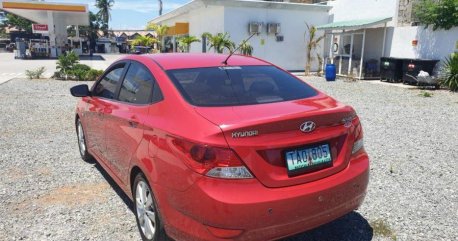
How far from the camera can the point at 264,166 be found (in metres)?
2.42

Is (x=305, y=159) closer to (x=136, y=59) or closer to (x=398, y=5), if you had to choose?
(x=136, y=59)

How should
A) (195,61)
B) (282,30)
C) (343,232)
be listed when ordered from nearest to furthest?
(343,232), (195,61), (282,30)

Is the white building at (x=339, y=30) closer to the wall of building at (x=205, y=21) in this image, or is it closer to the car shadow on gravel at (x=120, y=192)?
the wall of building at (x=205, y=21)

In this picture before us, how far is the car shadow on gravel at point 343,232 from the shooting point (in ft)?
10.7

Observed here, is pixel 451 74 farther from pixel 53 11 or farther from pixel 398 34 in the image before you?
pixel 53 11

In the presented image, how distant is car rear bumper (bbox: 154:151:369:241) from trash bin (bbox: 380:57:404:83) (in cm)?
1515

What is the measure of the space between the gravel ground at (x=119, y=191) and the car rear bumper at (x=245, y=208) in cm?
78

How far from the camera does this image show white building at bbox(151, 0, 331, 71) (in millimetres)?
20547

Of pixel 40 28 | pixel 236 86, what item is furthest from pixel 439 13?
pixel 40 28

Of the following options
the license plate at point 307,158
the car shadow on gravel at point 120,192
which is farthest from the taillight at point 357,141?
the car shadow on gravel at point 120,192

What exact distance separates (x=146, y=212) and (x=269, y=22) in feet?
64.7

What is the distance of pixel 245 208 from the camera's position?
2318mm

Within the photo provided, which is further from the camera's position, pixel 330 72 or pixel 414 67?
pixel 330 72

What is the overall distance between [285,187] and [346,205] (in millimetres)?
627
